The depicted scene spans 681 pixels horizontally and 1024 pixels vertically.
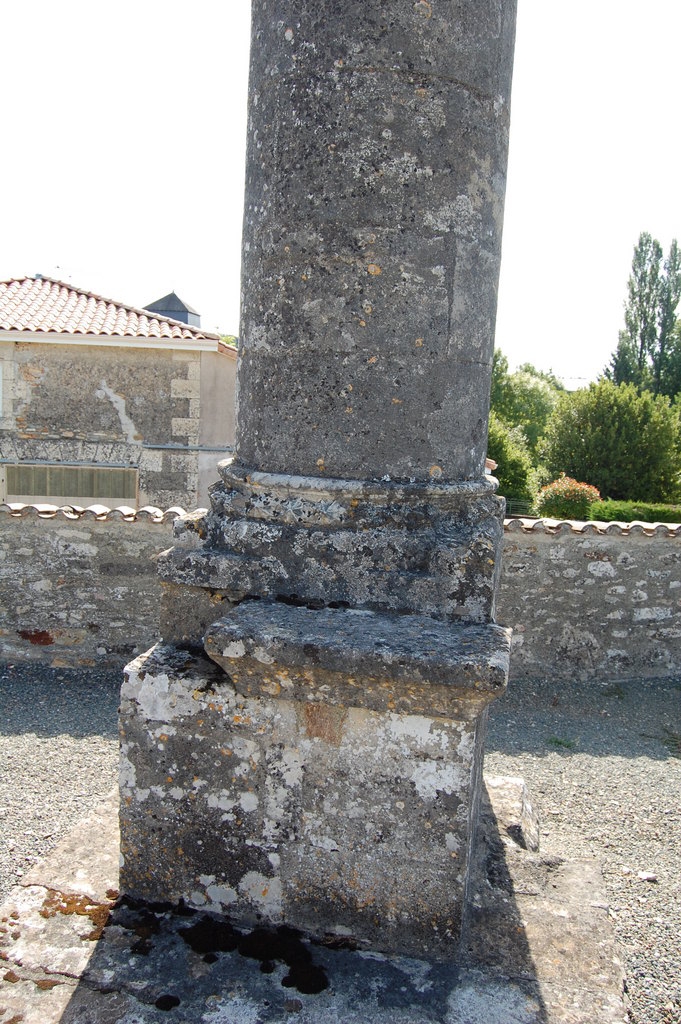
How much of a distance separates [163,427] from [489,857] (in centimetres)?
1196

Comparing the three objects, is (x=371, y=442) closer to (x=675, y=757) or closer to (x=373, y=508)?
(x=373, y=508)

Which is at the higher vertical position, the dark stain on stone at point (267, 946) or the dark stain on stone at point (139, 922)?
the dark stain on stone at point (267, 946)

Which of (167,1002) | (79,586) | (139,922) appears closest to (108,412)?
(79,586)

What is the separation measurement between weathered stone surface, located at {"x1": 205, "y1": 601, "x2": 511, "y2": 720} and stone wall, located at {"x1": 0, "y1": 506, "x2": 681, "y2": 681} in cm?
478

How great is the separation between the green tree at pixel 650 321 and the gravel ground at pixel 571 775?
34.0 m

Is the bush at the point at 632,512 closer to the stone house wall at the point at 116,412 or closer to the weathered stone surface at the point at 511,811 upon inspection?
the stone house wall at the point at 116,412

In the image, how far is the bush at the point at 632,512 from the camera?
63.0ft

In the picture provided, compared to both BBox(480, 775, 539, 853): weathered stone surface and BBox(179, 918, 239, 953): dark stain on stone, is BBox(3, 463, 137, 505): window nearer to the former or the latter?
BBox(480, 775, 539, 853): weathered stone surface

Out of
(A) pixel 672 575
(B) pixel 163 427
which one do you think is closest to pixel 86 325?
(B) pixel 163 427

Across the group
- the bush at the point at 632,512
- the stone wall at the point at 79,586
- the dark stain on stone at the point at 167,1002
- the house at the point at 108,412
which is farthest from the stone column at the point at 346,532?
the bush at the point at 632,512

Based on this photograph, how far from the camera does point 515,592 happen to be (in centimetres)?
698

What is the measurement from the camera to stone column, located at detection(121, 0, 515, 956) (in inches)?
81.1

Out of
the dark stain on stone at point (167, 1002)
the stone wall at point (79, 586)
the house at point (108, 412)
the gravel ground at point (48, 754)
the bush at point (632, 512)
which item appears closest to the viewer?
the dark stain on stone at point (167, 1002)

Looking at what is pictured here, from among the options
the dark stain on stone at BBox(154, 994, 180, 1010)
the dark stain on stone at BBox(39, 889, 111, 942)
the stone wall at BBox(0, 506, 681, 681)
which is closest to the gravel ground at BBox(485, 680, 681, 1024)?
the stone wall at BBox(0, 506, 681, 681)
